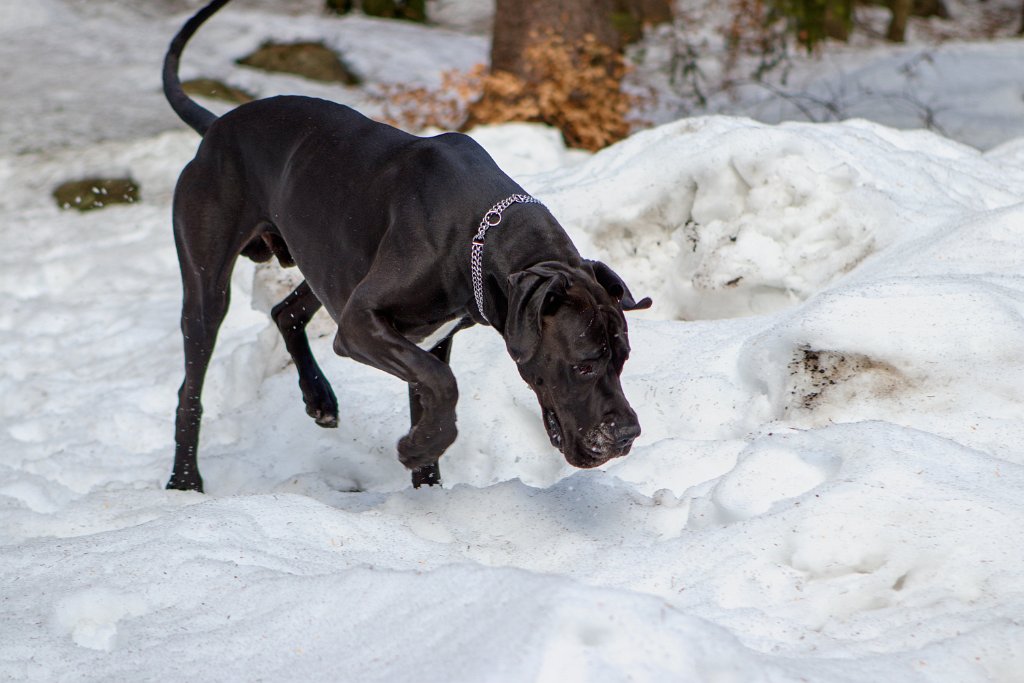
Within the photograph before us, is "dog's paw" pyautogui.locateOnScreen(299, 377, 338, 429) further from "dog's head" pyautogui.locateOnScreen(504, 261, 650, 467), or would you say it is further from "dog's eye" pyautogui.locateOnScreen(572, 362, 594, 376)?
"dog's eye" pyautogui.locateOnScreen(572, 362, 594, 376)

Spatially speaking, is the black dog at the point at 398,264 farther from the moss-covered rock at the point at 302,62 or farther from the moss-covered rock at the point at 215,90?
the moss-covered rock at the point at 302,62

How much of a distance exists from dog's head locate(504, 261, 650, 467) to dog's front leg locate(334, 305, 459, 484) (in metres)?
0.37

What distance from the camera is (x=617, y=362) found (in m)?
3.05

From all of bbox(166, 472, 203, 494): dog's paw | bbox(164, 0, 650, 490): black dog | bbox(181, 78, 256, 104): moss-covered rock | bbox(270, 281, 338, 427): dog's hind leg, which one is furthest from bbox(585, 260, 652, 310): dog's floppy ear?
bbox(181, 78, 256, 104): moss-covered rock


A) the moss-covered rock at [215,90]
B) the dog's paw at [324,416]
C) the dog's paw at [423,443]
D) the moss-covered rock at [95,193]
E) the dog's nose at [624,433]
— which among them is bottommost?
the moss-covered rock at [95,193]

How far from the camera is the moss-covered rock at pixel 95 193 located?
843 cm

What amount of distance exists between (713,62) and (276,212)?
916 cm

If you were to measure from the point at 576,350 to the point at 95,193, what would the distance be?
6.59m

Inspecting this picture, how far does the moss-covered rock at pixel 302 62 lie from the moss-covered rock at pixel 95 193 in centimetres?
353

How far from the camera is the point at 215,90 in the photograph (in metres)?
10.6

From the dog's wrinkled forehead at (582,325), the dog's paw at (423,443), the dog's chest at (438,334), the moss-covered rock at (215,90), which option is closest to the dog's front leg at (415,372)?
the dog's paw at (423,443)

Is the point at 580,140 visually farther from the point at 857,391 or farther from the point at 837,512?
the point at 837,512

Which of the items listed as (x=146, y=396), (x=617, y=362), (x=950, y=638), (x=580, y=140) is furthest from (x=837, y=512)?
(x=580, y=140)

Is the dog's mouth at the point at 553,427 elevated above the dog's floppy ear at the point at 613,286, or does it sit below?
below
